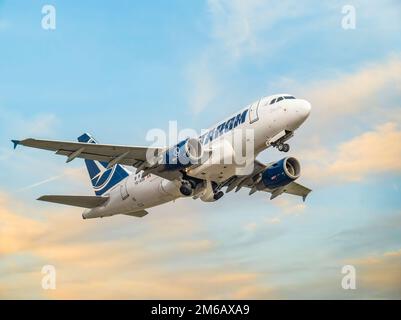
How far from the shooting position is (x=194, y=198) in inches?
1816

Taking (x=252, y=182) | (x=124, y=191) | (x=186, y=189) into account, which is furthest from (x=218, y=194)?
(x=124, y=191)

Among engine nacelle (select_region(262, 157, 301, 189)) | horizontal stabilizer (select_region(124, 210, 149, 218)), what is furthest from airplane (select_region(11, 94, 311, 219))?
horizontal stabilizer (select_region(124, 210, 149, 218))

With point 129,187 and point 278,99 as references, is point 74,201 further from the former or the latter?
point 278,99

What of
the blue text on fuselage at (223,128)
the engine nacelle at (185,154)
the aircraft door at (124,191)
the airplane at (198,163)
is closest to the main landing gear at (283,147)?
the airplane at (198,163)

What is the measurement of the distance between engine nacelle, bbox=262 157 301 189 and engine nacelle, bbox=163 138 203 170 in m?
7.01

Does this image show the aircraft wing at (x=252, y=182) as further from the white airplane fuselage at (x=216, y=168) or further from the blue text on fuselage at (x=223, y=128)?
the blue text on fuselage at (x=223, y=128)

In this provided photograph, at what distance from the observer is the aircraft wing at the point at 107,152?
40.4m

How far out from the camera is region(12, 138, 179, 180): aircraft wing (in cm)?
Result: 4041

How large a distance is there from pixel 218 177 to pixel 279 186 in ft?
17.6

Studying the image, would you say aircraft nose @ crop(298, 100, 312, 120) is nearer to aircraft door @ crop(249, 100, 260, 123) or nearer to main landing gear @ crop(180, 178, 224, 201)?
aircraft door @ crop(249, 100, 260, 123)

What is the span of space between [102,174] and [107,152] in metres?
10.5

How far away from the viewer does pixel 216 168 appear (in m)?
42.3

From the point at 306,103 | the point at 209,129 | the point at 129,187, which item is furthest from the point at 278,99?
the point at 129,187

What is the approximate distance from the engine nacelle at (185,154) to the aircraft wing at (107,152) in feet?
4.65
